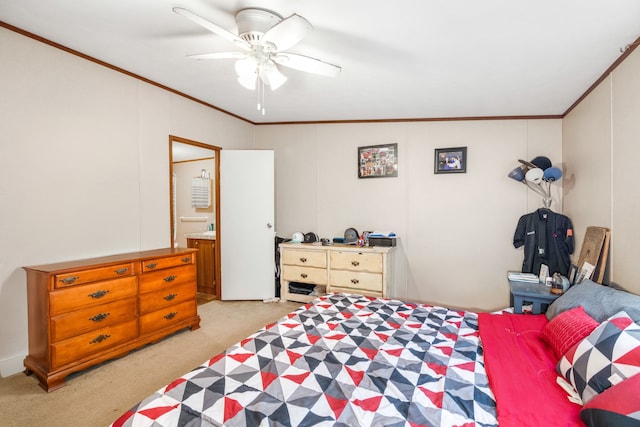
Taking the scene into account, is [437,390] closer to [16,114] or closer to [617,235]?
[617,235]

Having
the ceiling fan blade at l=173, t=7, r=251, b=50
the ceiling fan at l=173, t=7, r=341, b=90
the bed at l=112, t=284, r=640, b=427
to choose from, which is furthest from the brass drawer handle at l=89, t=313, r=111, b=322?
the ceiling fan blade at l=173, t=7, r=251, b=50

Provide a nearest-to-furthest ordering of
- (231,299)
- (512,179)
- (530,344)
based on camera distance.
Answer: (530,344) < (512,179) < (231,299)

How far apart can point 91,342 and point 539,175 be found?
4448mm

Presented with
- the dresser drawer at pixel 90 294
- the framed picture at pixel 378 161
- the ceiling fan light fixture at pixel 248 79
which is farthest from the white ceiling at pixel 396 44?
the dresser drawer at pixel 90 294

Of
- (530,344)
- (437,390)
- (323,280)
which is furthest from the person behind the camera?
(323,280)


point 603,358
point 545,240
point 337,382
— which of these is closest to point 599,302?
point 603,358

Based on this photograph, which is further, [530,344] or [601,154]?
[601,154]

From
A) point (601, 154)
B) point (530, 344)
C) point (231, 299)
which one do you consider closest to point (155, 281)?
point (231, 299)

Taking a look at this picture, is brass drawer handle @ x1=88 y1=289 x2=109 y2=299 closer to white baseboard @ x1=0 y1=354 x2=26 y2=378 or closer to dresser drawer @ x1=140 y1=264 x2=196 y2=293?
dresser drawer @ x1=140 y1=264 x2=196 y2=293

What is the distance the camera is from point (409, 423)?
106 centimetres

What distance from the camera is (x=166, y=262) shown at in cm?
289

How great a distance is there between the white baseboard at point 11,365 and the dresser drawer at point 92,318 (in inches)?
21.1

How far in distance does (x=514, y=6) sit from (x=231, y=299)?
412 centimetres

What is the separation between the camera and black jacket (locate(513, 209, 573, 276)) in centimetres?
321
